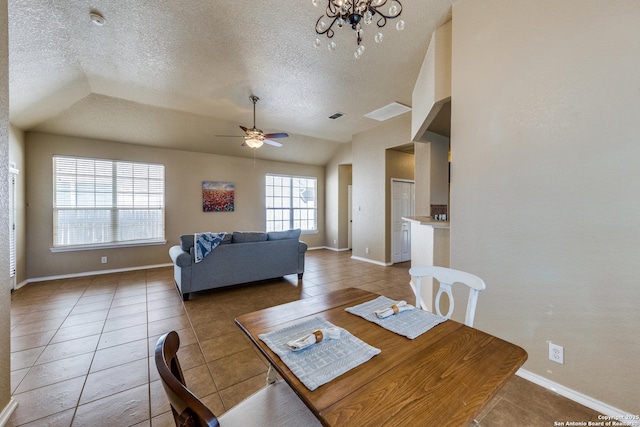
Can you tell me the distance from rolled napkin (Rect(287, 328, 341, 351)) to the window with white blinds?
18.5ft

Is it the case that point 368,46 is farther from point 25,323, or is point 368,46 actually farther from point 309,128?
point 25,323

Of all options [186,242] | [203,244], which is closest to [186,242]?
[186,242]

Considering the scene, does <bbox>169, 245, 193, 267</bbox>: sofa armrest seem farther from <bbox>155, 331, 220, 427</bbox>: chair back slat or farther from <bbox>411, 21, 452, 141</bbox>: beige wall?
<bbox>411, 21, 452, 141</bbox>: beige wall

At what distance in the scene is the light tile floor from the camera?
156 centimetres

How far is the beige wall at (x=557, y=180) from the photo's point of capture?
1450mm

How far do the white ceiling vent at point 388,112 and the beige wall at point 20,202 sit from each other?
586 cm

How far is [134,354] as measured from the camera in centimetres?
220

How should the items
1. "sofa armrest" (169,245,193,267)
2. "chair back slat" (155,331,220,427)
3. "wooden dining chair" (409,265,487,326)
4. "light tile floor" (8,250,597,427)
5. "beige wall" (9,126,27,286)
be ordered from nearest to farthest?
"chair back slat" (155,331,220,427), "wooden dining chair" (409,265,487,326), "light tile floor" (8,250,597,427), "sofa armrest" (169,245,193,267), "beige wall" (9,126,27,286)

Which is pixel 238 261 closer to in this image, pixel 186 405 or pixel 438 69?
pixel 186 405

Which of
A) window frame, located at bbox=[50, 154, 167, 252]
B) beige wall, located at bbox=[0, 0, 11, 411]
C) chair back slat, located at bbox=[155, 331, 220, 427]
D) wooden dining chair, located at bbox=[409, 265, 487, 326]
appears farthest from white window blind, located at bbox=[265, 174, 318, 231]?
chair back slat, located at bbox=[155, 331, 220, 427]

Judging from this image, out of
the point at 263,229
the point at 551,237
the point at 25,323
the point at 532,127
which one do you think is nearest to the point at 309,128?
the point at 263,229

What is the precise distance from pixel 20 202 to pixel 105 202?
3.60 ft

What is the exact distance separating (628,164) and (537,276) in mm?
846

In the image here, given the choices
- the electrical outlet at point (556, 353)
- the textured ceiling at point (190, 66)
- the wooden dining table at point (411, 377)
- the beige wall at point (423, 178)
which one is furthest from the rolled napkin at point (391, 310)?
the beige wall at point (423, 178)
